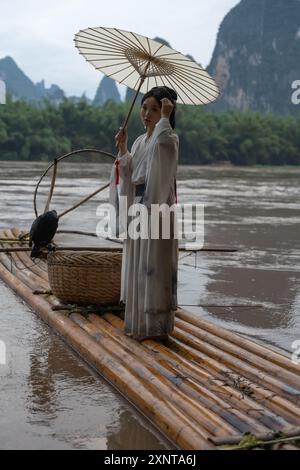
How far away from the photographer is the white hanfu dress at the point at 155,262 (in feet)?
12.4

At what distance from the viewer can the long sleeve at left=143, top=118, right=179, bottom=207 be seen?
378cm

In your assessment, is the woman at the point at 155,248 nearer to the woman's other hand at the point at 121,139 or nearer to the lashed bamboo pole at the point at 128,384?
the woman's other hand at the point at 121,139

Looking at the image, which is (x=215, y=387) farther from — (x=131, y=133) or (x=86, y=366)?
(x=131, y=133)

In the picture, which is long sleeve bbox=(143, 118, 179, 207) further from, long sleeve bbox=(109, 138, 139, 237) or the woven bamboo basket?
the woven bamboo basket

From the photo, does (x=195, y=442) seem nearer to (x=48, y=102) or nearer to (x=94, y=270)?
(x=94, y=270)

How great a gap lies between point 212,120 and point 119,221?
2221 inches

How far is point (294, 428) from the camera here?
261 cm

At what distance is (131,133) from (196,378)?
5055 centimetres

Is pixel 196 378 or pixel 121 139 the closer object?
pixel 196 378

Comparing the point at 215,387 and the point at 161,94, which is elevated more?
the point at 161,94

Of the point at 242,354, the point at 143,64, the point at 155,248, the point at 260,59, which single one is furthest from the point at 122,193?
the point at 260,59

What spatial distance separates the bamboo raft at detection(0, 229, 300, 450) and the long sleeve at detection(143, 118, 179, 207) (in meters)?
0.79

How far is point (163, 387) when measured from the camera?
3043 millimetres
